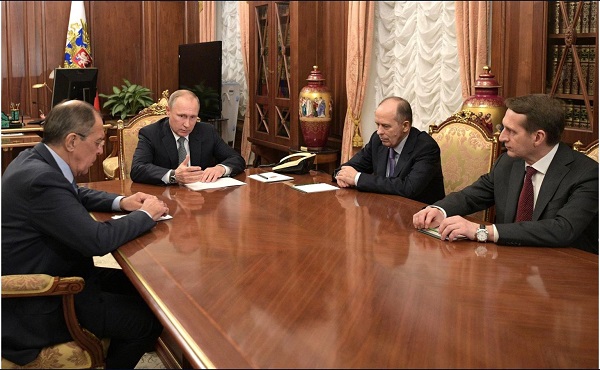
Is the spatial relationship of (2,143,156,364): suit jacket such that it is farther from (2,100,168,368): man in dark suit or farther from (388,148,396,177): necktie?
(388,148,396,177): necktie

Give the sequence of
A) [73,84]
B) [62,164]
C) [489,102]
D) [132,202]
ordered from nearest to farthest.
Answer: [62,164]
[132,202]
[489,102]
[73,84]

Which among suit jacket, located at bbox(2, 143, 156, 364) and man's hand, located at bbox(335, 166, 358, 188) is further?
man's hand, located at bbox(335, 166, 358, 188)

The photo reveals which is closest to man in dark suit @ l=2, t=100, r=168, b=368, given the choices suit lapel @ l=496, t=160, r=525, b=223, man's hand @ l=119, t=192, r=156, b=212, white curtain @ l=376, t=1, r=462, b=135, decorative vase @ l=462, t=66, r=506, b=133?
man's hand @ l=119, t=192, r=156, b=212

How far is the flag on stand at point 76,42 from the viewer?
7.84m

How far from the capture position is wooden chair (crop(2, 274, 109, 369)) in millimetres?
2174

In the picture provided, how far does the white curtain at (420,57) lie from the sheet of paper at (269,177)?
1.79 m

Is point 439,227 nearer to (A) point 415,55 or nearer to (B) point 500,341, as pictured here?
(B) point 500,341

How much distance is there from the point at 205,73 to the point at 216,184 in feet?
13.2

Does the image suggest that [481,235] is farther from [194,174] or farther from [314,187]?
[194,174]

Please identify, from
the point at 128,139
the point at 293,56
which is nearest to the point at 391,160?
the point at 128,139

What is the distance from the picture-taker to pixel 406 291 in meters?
2.01

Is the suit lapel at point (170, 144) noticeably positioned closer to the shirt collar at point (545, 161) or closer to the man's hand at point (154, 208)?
the man's hand at point (154, 208)

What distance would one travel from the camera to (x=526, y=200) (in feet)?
9.31

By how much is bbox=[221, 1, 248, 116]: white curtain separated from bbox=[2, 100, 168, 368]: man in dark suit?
5.53 metres
